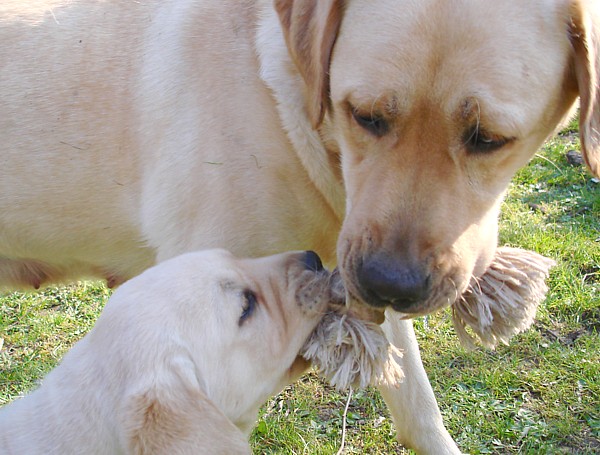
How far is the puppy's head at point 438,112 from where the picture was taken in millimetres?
2227

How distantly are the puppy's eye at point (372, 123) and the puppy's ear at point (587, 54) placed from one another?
2.00 feet

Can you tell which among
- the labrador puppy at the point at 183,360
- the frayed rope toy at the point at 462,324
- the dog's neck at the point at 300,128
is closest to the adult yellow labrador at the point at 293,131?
the dog's neck at the point at 300,128

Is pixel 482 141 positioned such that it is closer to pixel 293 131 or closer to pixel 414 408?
pixel 293 131

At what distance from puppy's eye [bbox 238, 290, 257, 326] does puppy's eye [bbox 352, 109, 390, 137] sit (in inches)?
25.8

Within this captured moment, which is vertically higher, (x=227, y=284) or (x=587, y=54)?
(x=587, y=54)

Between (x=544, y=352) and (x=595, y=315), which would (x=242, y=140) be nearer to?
(x=544, y=352)

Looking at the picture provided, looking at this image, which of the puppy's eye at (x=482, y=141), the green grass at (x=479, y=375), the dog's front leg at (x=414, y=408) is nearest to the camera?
the puppy's eye at (x=482, y=141)

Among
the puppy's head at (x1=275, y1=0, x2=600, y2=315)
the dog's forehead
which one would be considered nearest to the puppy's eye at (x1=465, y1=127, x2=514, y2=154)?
the puppy's head at (x1=275, y1=0, x2=600, y2=315)

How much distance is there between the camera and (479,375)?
379cm

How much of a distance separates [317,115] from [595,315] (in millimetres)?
2268

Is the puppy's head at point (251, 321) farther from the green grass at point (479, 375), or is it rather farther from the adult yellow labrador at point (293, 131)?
the green grass at point (479, 375)

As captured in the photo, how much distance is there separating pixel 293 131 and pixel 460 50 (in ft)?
2.34

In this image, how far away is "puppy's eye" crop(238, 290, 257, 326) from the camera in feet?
8.29

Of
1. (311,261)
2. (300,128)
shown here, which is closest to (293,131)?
(300,128)
